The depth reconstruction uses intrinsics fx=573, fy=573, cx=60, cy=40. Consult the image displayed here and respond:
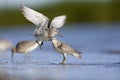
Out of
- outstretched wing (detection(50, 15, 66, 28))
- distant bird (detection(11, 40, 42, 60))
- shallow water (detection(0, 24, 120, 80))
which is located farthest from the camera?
distant bird (detection(11, 40, 42, 60))

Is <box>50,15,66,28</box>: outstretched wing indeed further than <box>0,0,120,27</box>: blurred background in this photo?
No

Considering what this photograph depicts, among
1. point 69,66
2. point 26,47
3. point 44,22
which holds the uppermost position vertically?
point 44,22

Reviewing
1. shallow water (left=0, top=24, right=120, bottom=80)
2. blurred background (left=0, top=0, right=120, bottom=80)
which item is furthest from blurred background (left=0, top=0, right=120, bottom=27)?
shallow water (left=0, top=24, right=120, bottom=80)

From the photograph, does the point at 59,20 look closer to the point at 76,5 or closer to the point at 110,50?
the point at 110,50

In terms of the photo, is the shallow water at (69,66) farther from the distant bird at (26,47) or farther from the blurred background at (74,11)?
the blurred background at (74,11)

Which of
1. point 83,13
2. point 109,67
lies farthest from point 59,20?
point 83,13

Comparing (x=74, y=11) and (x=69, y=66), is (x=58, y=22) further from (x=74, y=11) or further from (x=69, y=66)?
(x=74, y=11)

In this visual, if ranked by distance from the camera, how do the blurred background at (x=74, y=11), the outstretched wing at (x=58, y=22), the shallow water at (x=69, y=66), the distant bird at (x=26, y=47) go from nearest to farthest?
the shallow water at (x=69, y=66), the outstretched wing at (x=58, y=22), the distant bird at (x=26, y=47), the blurred background at (x=74, y=11)

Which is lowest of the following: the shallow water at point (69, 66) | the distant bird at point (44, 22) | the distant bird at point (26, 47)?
the shallow water at point (69, 66)

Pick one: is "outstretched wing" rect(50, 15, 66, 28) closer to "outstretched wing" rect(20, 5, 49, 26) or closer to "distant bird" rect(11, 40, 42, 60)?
"outstretched wing" rect(20, 5, 49, 26)

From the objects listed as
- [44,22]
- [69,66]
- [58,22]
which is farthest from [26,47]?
[69,66]

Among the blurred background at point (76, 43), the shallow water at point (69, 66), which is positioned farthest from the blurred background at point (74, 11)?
the shallow water at point (69, 66)
